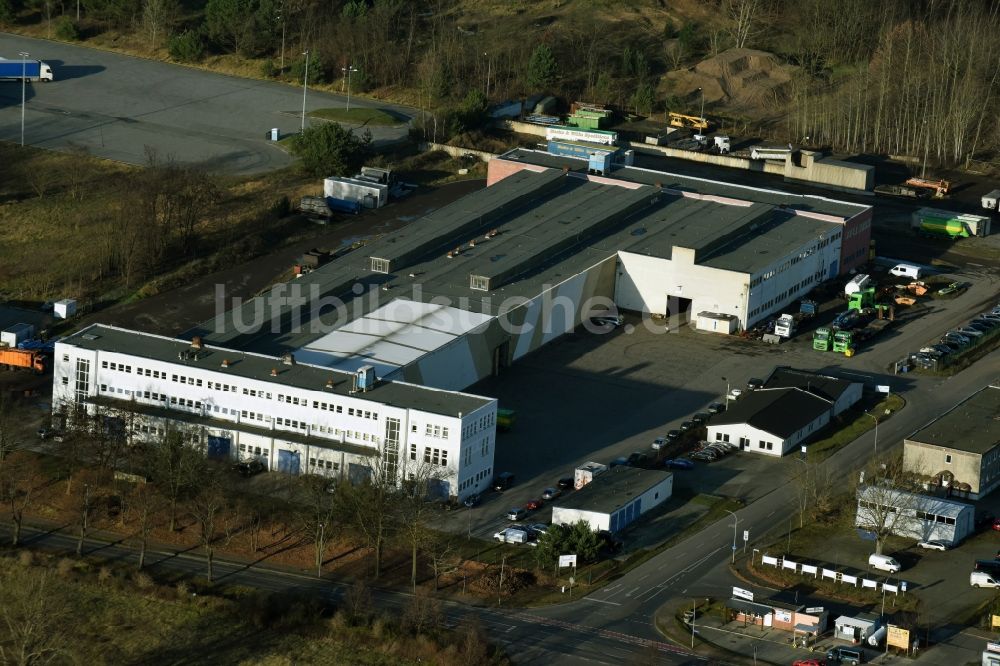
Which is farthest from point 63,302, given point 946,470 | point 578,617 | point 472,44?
point 472,44

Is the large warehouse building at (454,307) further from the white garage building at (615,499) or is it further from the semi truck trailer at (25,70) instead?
the semi truck trailer at (25,70)

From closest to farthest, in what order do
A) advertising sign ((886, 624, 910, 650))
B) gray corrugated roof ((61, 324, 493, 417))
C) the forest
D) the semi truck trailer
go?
advertising sign ((886, 624, 910, 650)) < gray corrugated roof ((61, 324, 493, 417)) < the forest < the semi truck trailer

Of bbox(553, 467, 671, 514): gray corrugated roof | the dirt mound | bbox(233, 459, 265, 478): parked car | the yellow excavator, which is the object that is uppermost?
the dirt mound

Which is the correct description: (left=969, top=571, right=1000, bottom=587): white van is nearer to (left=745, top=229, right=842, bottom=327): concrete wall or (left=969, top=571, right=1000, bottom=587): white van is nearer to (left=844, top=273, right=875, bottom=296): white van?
(left=745, top=229, right=842, bottom=327): concrete wall

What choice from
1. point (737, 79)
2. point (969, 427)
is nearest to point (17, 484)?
point (969, 427)

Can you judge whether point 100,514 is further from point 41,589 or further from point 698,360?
point 698,360

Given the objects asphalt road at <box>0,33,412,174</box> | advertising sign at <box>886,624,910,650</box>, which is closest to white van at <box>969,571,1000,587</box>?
advertising sign at <box>886,624,910,650</box>
